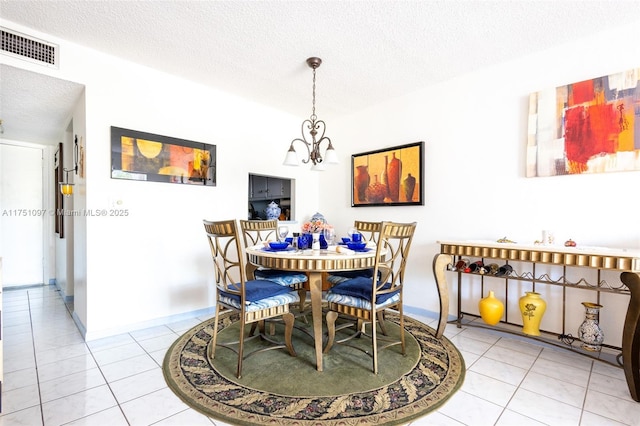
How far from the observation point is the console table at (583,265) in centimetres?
182

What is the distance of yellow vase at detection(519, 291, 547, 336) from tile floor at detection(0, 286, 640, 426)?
176mm

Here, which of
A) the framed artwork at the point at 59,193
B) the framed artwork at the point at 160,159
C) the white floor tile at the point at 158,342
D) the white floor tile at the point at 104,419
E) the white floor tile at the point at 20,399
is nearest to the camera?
the white floor tile at the point at 104,419

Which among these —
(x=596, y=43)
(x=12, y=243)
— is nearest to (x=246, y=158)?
(x=596, y=43)

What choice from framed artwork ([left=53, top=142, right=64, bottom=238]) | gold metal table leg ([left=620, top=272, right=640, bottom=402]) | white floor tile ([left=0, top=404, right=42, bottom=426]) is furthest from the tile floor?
framed artwork ([left=53, top=142, right=64, bottom=238])

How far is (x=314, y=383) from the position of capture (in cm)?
190

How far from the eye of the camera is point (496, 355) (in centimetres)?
234

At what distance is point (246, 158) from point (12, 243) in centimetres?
380

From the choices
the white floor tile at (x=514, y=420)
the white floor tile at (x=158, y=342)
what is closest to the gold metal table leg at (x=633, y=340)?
the white floor tile at (x=514, y=420)

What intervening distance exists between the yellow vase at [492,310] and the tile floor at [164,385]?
7.6 inches

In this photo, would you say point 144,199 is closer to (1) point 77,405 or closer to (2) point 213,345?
(2) point 213,345

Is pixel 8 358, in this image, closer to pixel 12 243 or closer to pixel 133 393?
pixel 133 393

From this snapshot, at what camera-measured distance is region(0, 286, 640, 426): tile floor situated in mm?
1595

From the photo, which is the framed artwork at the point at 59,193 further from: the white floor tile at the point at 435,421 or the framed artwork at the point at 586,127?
the framed artwork at the point at 586,127

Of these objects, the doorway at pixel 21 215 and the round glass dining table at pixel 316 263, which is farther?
the doorway at pixel 21 215
